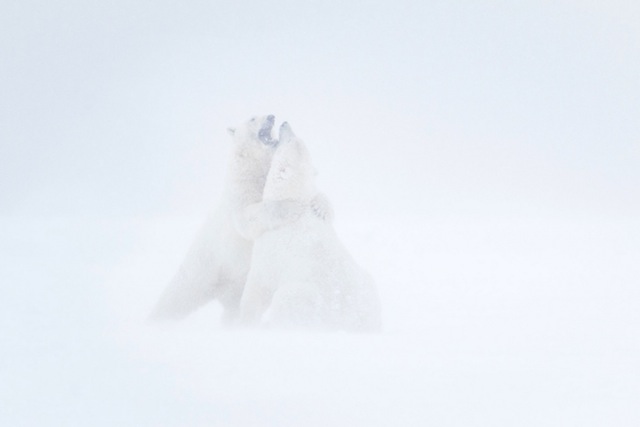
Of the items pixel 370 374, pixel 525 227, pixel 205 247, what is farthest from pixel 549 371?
pixel 525 227

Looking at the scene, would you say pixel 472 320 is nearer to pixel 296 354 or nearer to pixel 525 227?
pixel 296 354

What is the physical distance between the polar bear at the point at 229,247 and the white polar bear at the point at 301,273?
423mm

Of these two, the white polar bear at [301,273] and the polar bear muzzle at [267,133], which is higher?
the polar bear muzzle at [267,133]

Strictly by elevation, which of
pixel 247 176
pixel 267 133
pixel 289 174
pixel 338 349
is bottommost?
pixel 338 349

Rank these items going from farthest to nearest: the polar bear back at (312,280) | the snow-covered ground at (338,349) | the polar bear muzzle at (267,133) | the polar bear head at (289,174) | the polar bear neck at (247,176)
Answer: the polar bear muzzle at (267,133) → the polar bear neck at (247,176) → the polar bear head at (289,174) → the polar bear back at (312,280) → the snow-covered ground at (338,349)

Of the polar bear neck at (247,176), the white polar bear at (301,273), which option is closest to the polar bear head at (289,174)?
the white polar bear at (301,273)

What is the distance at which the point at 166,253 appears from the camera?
12.6 metres

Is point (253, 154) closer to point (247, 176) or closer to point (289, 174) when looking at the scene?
point (247, 176)

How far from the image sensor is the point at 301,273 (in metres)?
6.61

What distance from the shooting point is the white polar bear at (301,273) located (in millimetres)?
6461

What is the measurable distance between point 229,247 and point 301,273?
3.60 feet

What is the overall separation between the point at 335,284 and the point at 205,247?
1566 millimetres

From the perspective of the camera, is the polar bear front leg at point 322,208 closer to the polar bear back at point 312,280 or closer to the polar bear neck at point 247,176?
the polar bear back at point 312,280

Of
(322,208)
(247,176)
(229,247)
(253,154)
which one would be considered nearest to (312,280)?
(322,208)
